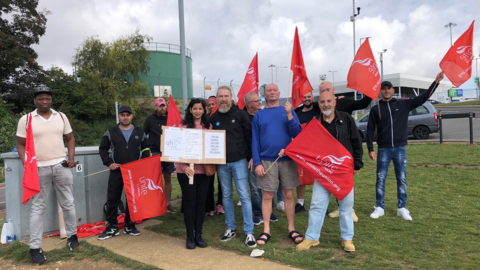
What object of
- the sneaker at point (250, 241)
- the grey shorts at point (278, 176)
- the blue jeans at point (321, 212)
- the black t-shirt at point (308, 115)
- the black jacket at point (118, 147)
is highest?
the black t-shirt at point (308, 115)

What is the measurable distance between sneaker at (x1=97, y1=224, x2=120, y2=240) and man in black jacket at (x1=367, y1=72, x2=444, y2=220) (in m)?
3.93

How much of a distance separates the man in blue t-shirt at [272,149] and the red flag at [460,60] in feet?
9.63

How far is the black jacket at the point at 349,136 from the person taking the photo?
4.18m

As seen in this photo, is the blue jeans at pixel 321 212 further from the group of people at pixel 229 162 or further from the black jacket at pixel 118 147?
the black jacket at pixel 118 147

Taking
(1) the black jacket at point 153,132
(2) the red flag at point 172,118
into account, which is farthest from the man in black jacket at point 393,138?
(1) the black jacket at point 153,132

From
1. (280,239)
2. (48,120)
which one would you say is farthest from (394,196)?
(48,120)

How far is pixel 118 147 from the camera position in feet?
15.8

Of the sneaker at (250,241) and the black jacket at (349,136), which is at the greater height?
Answer: the black jacket at (349,136)

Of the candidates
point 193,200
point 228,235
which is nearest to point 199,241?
point 228,235

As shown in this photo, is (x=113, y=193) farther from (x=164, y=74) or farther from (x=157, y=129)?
(x=164, y=74)

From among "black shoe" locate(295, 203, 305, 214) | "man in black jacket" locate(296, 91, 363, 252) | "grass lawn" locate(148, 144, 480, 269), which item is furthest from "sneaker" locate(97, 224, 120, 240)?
"black shoe" locate(295, 203, 305, 214)

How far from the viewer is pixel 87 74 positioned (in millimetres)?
30031

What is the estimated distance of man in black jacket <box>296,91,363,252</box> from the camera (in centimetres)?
406

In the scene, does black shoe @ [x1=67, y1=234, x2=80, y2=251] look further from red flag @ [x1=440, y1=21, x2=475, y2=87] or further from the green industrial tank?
the green industrial tank
